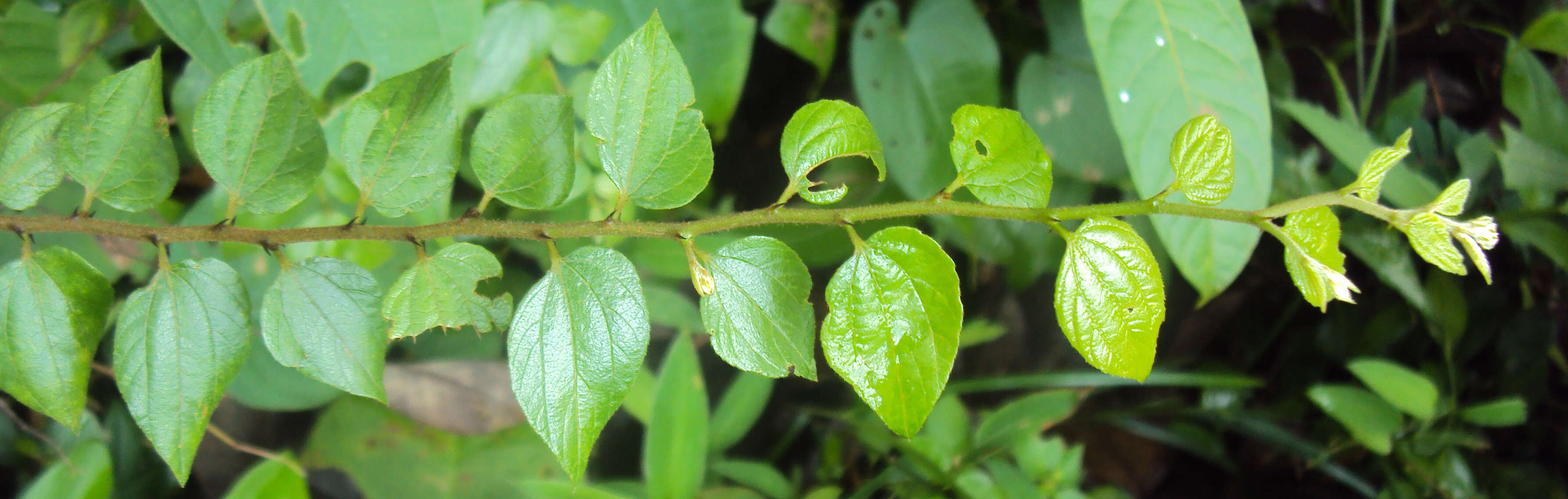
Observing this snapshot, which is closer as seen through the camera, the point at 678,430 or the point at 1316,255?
the point at 1316,255

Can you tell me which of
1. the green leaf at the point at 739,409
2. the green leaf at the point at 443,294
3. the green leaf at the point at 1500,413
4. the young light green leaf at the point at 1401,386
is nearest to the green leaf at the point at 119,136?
the green leaf at the point at 443,294

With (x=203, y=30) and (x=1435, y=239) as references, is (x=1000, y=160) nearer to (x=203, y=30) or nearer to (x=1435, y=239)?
(x=1435, y=239)

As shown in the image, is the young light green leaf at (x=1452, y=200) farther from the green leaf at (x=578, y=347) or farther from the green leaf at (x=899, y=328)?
the green leaf at (x=578, y=347)

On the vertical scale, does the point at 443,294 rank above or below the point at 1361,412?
above

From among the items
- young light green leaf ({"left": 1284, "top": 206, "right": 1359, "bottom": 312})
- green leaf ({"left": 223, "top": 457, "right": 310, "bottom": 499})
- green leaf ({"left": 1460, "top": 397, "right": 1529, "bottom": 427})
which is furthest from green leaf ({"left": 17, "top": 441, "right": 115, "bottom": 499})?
green leaf ({"left": 1460, "top": 397, "right": 1529, "bottom": 427})

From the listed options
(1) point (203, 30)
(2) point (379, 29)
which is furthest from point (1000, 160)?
(1) point (203, 30)
